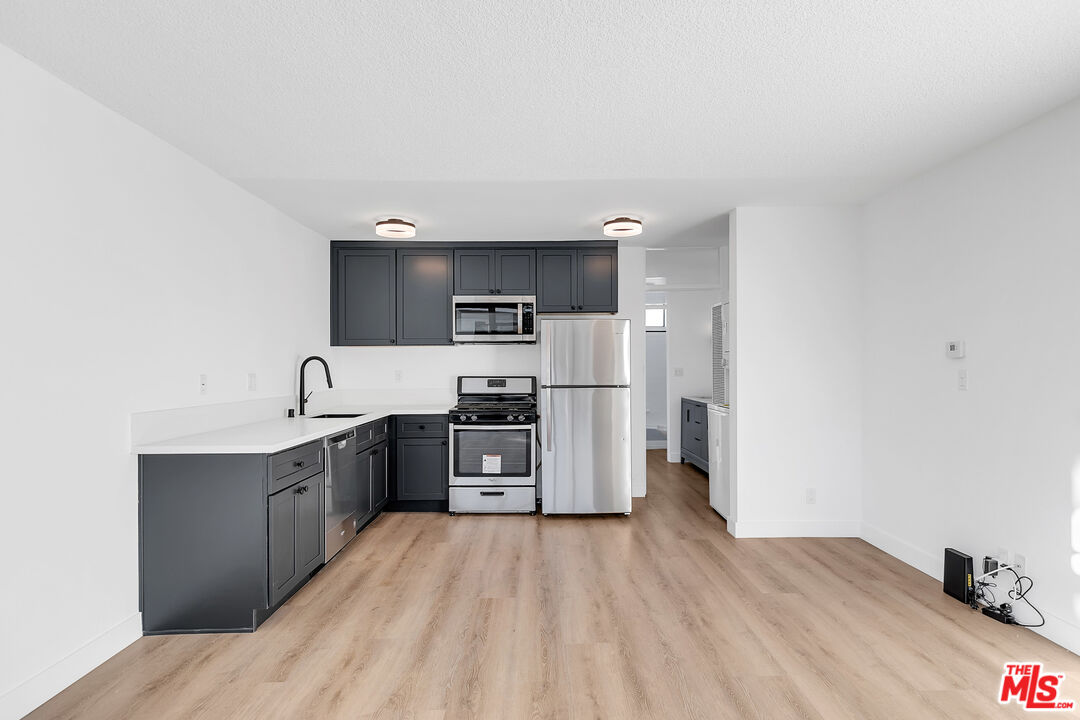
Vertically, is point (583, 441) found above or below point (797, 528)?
above

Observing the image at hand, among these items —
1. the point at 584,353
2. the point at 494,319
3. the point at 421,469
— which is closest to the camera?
the point at 584,353

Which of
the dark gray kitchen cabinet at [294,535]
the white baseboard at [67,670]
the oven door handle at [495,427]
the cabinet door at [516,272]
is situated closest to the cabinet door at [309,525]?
the dark gray kitchen cabinet at [294,535]

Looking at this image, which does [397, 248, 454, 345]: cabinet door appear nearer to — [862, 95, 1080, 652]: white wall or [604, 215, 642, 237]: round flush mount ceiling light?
[604, 215, 642, 237]: round flush mount ceiling light

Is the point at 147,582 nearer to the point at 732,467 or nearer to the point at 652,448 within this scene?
the point at 732,467

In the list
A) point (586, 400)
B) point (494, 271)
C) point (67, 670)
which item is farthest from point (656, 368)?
point (67, 670)

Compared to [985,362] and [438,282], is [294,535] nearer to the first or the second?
[438,282]

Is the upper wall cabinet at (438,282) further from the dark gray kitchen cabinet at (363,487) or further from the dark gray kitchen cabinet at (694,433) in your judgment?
the dark gray kitchen cabinet at (694,433)

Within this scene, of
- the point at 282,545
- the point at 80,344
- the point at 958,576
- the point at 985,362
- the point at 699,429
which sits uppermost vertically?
the point at 80,344

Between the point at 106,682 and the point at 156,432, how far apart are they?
108cm

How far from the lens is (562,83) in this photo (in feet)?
7.30

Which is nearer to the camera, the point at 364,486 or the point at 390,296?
the point at 364,486

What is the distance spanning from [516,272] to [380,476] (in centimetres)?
218

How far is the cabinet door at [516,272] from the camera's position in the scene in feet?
16.6

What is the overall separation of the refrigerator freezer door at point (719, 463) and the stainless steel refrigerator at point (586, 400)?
0.75m
